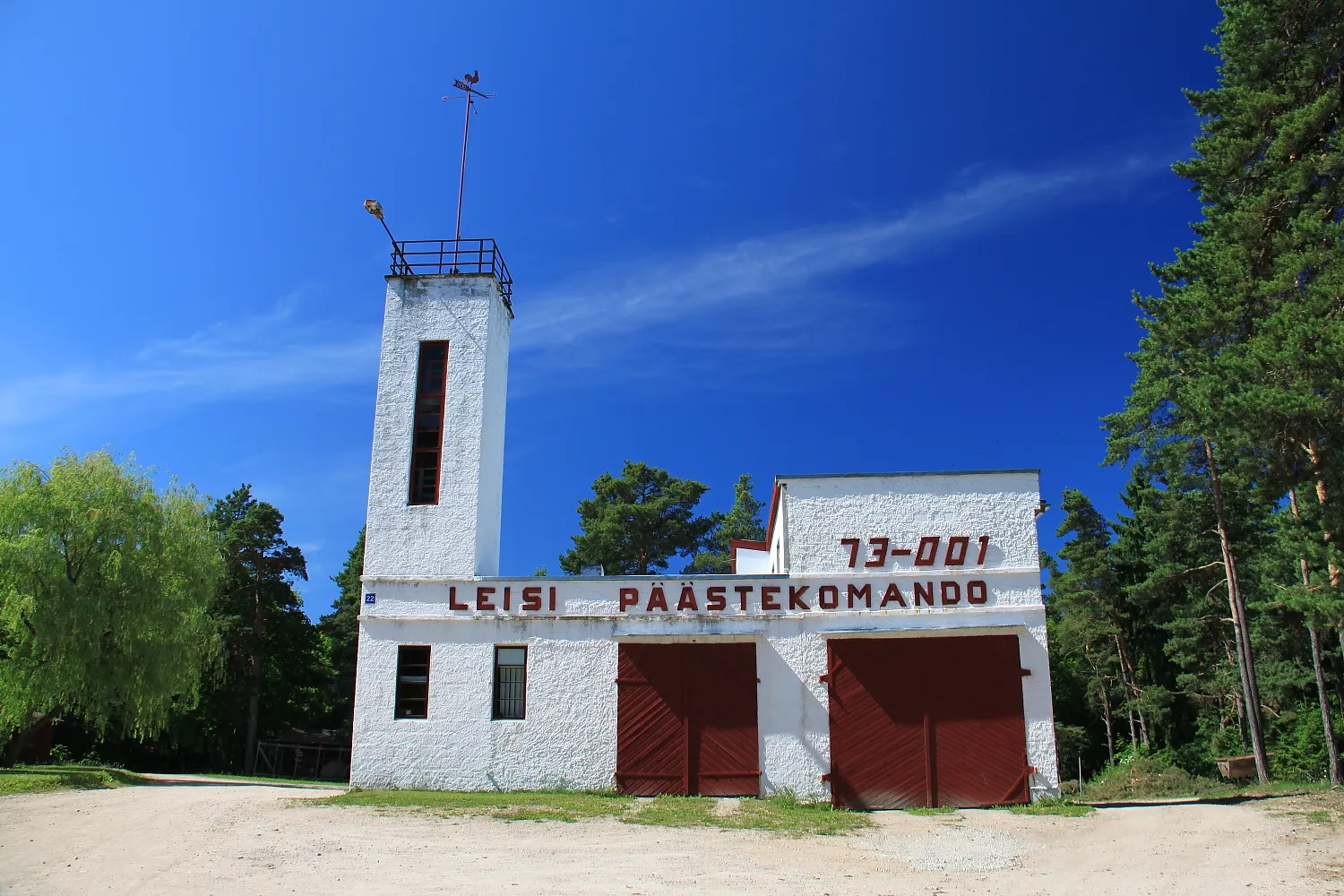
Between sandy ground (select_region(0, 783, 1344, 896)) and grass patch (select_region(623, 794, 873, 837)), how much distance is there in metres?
0.50

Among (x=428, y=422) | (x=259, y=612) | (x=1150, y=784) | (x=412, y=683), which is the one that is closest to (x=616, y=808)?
(x=412, y=683)

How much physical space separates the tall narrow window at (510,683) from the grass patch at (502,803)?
60.2 inches

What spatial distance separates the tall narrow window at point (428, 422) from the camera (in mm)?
20422

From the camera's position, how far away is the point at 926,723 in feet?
58.2

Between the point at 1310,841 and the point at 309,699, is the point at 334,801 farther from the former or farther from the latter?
the point at 309,699

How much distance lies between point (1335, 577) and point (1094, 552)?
24.9m

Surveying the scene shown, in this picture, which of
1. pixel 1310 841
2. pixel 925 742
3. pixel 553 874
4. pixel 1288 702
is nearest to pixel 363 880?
pixel 553 874

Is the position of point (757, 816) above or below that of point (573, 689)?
below

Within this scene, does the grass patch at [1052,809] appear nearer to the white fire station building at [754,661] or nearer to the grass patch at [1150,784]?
the white fire station building at [754,661]

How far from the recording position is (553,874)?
11.0m

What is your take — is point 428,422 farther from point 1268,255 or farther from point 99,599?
point 1268,255

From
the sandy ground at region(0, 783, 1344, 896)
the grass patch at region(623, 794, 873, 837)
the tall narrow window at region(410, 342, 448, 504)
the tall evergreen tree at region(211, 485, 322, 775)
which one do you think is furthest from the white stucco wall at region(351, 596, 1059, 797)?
the tall evergreen tree at region(211, 485, 322, 775)

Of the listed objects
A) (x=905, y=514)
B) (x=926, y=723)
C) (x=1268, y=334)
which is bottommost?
(x=926, y=723)

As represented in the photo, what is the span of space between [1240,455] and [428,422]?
690 inches
